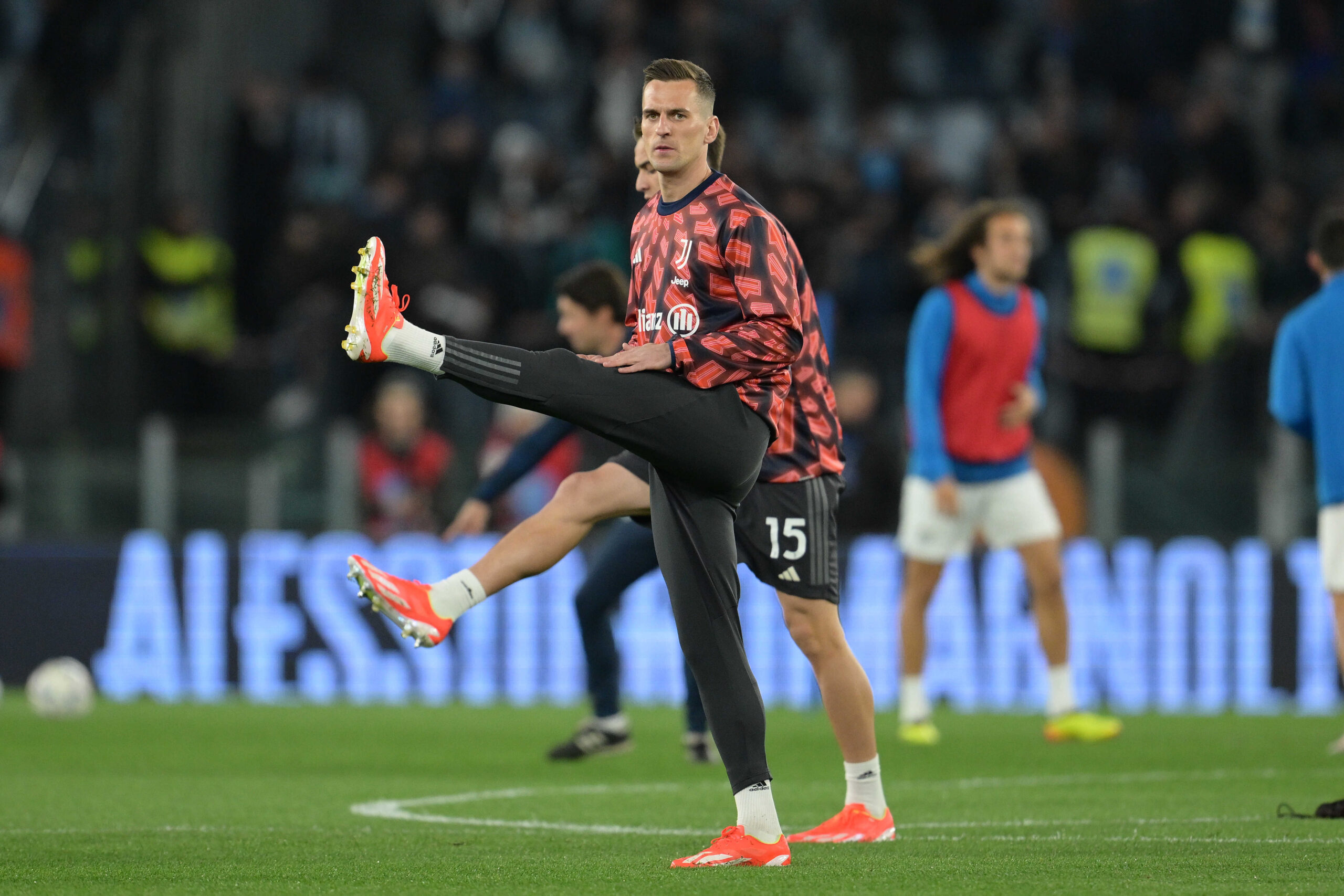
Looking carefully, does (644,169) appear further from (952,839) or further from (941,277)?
(941,277)

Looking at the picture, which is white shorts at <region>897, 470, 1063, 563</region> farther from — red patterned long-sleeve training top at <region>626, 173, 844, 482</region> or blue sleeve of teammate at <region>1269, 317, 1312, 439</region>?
red patterned long-sleeve training top at <region>626, 173, 844, 482</region>

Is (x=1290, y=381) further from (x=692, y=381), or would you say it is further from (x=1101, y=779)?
(x=692, y=381)

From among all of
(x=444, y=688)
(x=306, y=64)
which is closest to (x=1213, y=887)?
(x=444, y=688)

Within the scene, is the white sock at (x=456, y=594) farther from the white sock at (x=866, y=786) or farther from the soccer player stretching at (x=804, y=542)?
the white sock at (x=866, y=786)

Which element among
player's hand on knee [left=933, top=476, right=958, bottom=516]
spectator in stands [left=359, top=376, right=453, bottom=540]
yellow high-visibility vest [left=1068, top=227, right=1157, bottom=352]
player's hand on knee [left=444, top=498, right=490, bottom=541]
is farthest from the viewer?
yellow high-visibility vest [left=1068, top=227, right=1157, bottom=352]

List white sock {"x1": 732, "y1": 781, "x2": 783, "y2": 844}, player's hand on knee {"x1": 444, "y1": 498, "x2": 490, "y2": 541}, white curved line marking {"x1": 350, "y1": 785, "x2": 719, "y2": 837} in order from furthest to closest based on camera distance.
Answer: player's hand on knee {"x1": 444, "y1": 498, "x2": 490, "y2": 541}, white curved line marking {"x1": 350, "y1": 785, "x2": 719, "y2": 837}, white sock {"x1": 732, "y1": 781, "x2": 783, "y2": 844}

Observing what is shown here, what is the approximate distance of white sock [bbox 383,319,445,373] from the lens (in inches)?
201

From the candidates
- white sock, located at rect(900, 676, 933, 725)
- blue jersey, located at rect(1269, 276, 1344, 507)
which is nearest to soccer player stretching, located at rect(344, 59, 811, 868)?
blue jersey, located at rect(1269, 276, 1344, 507)

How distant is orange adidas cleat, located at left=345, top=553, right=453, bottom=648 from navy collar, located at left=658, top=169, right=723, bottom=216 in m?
1.16

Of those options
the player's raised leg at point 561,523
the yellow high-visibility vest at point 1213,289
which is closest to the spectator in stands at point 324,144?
the yellow high-visibility vest at point 1213,289

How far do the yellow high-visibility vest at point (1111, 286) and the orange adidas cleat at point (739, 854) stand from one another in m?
10.6

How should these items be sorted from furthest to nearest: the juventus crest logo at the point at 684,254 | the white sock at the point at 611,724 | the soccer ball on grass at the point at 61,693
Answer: the soccer ball on grass at the point at 61,693 → the white sock at the point at 611,724 → the juventus crest logo at the point at 684,254

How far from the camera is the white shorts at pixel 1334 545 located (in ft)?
27.2

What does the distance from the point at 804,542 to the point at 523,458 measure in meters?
2.82
